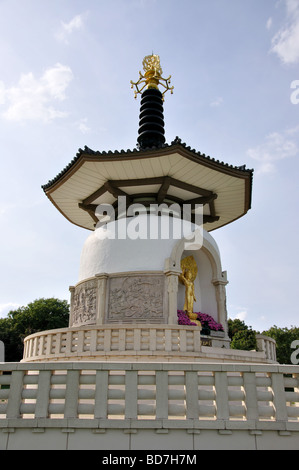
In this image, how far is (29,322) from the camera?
→ 138ft

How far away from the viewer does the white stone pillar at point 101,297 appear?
45.9 ft

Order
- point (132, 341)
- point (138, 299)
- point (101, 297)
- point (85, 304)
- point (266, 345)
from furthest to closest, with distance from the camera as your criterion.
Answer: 1. point (85, 304)
2. point (101, 297)
3. point (138, 299)
4. point (266, 345)
5. point (132, 341)

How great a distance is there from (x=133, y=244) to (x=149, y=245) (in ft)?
1.99

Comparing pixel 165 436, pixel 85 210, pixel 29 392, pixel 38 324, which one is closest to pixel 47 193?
pixel 85 210

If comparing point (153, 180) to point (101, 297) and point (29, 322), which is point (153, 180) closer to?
point (101, 297)

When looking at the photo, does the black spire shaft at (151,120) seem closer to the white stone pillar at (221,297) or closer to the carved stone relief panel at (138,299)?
the white stone pillar at (221,297)

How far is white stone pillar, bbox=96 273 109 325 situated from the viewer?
13984 mm

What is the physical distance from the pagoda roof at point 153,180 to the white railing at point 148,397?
348 inches

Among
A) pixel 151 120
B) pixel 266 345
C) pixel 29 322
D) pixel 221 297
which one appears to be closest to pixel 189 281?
pixel 221 297

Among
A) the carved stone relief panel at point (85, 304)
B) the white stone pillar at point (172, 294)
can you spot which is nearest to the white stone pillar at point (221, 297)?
the white stone pillar at point (172, 294)

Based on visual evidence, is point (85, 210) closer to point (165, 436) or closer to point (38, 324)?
point (165, 436)

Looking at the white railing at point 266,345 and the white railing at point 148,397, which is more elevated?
the white railing at point 266,345

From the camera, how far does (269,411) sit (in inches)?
231
